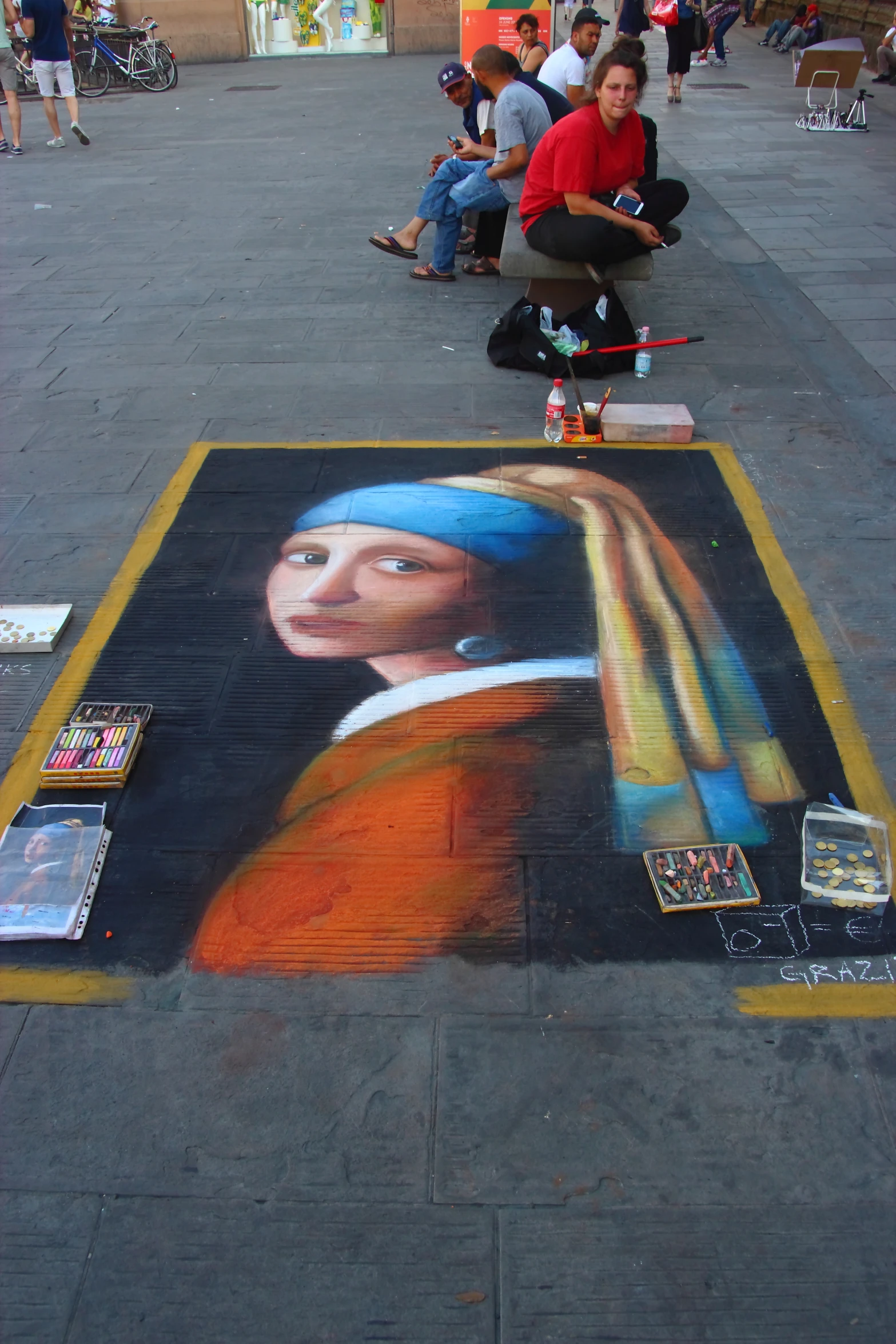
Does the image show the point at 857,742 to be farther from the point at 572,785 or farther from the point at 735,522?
the point at 735,522

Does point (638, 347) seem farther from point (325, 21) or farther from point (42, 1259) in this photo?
point (325, 21)

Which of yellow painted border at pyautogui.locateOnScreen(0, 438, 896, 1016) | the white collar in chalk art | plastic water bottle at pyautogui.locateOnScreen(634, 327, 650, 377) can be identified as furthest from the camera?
plastic water bottle at pyautogui.locateOnScreen(634, 327, 650, 377)

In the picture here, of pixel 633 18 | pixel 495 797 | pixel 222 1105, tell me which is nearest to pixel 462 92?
pixel 495 797

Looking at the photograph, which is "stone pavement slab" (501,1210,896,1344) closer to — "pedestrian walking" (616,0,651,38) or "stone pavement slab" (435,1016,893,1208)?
"stone pavement slab" (435,1016,893,1208)

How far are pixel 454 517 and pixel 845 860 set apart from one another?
93.5 inches

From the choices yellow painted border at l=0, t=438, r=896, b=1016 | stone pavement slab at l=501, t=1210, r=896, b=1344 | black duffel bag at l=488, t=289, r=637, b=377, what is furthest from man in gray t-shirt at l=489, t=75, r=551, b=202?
stone pavement slab at l=501, t=1210, r=896, b=1344

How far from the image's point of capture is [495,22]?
1201cm

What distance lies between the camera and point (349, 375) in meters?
5.70

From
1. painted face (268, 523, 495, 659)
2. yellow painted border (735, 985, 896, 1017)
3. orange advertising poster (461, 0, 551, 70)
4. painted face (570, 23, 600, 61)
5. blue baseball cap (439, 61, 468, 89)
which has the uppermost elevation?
orange advertising poster (461, 0, 551, 70)

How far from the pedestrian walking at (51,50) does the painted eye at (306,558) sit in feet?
34.6

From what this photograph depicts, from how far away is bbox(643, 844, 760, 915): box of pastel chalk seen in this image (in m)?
2.61

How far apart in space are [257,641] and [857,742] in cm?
231

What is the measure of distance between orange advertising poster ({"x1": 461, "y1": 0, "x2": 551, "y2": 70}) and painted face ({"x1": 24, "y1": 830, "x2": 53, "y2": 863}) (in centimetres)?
1273

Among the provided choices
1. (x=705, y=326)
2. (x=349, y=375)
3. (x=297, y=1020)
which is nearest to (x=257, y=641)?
(x=297, y=1020)
